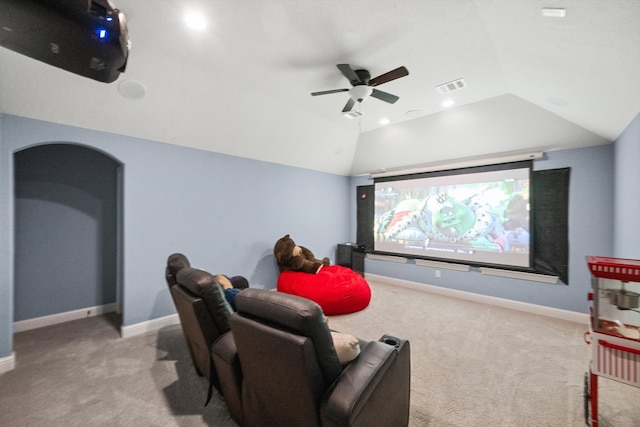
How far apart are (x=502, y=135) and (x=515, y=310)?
2.62 metres

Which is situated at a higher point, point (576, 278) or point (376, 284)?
point (576, 278)

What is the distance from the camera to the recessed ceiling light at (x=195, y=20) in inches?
74.5

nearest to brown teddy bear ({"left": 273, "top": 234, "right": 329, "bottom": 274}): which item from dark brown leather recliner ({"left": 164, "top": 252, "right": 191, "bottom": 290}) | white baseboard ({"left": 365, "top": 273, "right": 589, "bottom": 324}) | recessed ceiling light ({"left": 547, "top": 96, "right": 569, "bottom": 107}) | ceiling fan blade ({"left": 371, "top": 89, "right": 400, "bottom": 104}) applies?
white baseboard ({"left": 365, "top": 273, "right": 589, "bottom": 324})

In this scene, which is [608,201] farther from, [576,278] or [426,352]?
[426,352]

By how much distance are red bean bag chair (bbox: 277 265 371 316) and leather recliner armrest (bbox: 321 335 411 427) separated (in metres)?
1.92

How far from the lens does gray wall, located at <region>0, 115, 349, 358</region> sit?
Answer: 7.91ft

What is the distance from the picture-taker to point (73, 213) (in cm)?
346

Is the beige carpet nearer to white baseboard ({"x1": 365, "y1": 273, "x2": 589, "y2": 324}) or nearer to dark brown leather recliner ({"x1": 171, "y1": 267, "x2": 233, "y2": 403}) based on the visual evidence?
white baseboard ({"x1": 365, "y1": 273, "x2": 589, "y2": 324})

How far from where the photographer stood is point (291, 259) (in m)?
4.25

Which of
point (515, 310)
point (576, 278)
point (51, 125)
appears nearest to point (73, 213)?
point (51, 125)

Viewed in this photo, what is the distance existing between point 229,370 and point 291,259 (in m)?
2.74

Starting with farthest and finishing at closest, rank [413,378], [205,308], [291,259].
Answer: [291,259]
[413,378]
[205,308]

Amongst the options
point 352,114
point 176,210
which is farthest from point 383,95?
point 176,210

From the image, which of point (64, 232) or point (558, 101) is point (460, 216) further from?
point (64, 232)
